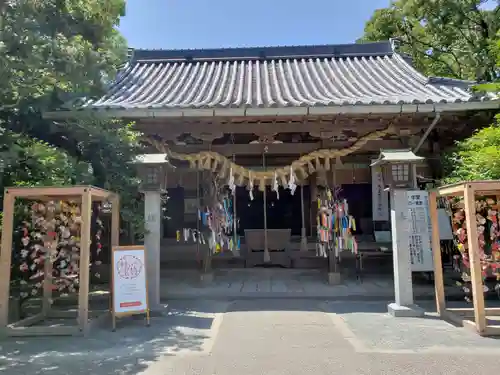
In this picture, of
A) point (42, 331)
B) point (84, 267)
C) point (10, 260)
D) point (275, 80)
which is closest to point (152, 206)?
point (84, 267)

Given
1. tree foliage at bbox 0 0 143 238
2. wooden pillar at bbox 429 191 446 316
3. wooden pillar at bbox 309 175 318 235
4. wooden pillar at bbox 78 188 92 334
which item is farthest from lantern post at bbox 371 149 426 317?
wooden pillar at bbox 78 188 92 334

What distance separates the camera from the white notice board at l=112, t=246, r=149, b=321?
5.20 metres

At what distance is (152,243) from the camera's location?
6.14m

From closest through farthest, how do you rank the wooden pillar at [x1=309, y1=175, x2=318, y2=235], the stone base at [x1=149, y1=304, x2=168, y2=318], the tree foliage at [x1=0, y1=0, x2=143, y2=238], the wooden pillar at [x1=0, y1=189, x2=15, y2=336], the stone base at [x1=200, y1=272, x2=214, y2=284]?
the tree foliage at [x1=0, y1=0, x2=143, y2=238] < the wooden pillar at [x1=0, y1=189, x2=15, y2=336] < the stone base at [x1=149, y1=304, x2=168, y2=318] < the stone base at [x1=200, y1=272, x2=214, y2=284] < the wooden pillar at [x1=309, y1=175, x2=318, y2=235]

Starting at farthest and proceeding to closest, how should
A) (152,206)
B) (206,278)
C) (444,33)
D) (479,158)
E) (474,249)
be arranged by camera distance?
(444,33)
(206,278)
(152,206)
(479,158)
(474,249)

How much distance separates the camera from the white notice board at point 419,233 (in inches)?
252

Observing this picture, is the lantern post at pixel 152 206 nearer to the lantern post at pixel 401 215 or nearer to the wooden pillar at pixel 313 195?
the lantern post at pixel 401 215

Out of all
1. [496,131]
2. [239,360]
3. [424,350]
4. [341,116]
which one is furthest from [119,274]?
[496,131]

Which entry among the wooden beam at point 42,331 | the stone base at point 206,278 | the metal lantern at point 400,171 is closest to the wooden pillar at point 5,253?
the wooden beam at point 42,331

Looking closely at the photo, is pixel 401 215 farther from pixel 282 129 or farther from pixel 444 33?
pixel 444 33

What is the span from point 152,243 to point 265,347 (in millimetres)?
2657

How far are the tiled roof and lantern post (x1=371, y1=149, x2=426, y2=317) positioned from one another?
1344 millimetres

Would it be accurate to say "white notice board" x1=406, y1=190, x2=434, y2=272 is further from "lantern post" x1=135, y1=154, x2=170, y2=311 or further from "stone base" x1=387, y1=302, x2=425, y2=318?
"lantern post" x1=135, y1=154, x2=170, y2=311

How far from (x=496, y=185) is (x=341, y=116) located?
10.0 feet
